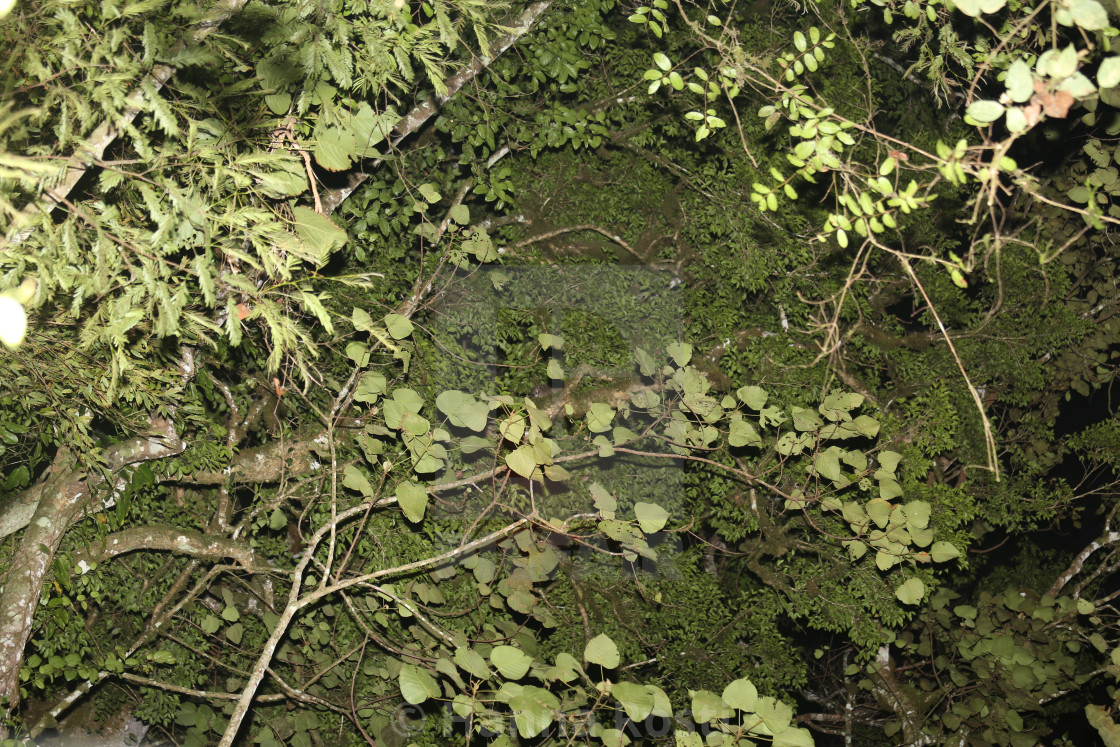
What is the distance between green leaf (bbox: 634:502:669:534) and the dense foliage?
11 millimetres

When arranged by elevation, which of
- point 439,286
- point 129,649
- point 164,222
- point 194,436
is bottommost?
point 129,649

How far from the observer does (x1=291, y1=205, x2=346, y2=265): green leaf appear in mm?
1597

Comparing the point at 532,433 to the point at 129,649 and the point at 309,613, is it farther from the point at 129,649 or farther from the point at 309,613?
the point at 129,649

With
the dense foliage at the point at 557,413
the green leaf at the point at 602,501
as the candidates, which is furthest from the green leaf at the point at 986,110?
the green leaf at the point at 602,501

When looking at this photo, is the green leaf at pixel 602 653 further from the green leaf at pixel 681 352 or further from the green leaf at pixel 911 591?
the green leaf at pixel 911 591

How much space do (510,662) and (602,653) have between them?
9.8 inches

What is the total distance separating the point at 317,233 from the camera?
1.62 meters

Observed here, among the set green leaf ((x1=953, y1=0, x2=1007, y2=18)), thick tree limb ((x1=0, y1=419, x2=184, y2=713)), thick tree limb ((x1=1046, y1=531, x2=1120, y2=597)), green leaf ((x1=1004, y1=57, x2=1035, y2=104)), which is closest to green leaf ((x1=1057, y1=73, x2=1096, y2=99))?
green leaf ((x1=1004, y1=57, x2=1035, y2=104))

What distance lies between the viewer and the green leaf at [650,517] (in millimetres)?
2289

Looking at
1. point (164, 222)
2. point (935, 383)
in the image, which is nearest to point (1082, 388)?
point (935, 383)

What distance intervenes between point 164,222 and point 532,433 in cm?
118

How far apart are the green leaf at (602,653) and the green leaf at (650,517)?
0.53 meters

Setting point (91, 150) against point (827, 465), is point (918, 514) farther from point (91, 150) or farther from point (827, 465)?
point (91, 150)

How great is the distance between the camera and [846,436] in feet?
9.14
